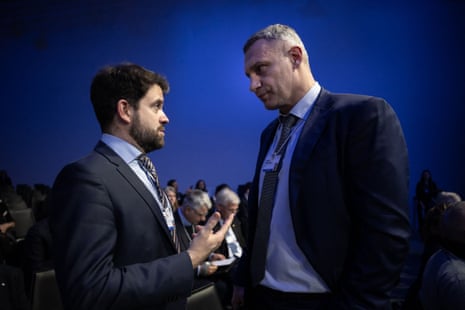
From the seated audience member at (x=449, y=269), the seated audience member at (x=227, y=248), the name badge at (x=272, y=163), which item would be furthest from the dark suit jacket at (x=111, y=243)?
the seated audience member at (x=227, y=248)

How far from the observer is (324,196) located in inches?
44.1

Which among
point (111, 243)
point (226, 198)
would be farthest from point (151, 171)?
point (226, 198)

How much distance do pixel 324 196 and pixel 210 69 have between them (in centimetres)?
1010

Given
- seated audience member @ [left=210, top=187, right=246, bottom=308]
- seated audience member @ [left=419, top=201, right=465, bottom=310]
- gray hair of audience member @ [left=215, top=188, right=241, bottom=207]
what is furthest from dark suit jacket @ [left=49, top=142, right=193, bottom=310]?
gray hair of audience member @ [left=215, top=188, right=241, bottom=207]

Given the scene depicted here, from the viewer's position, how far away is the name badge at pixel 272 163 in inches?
50.3

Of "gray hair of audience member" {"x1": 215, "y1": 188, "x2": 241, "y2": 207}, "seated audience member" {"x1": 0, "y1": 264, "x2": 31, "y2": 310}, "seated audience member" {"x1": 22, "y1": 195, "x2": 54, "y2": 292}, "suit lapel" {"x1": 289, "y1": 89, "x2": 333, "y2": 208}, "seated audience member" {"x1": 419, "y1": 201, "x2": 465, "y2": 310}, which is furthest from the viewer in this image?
"gray hair of audience member" {"x1": 215, "y1": 188, "x2": 241, "y2": 207}

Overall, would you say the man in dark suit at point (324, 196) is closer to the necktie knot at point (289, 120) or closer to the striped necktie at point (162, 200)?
the necktie knot at point (289, 120)

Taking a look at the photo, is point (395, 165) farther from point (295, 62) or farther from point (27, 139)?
point (27, 139)

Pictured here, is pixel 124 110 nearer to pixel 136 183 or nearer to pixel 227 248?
pixel 136 183

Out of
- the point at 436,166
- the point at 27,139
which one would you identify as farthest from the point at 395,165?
the point at 27,139

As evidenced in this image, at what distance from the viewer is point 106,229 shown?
3.62 ft

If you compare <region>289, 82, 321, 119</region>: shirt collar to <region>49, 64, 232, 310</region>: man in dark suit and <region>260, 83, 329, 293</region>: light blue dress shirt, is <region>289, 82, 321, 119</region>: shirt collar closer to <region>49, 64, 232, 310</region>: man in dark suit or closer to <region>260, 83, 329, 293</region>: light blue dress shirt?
<region>260, 83, 329, 293</region>: light blue dress shirt

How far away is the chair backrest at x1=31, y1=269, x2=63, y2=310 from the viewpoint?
2.00 meters

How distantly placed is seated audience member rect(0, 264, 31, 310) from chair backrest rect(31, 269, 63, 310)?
404mm
